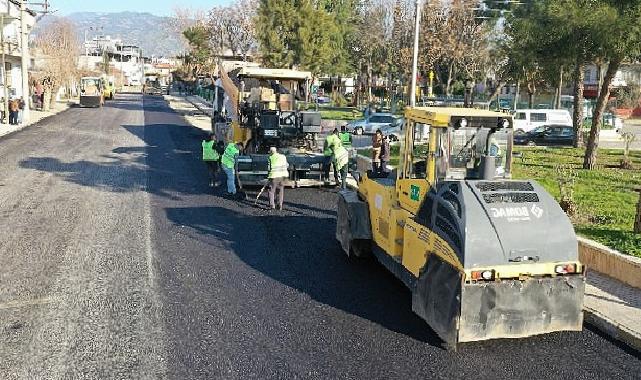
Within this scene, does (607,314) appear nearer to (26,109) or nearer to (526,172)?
(526,172)

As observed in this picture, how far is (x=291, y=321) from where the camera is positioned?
26.3 feet

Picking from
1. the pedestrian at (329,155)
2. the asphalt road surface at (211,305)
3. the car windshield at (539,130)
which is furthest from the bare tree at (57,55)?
the asphalt road surface at (211,305)

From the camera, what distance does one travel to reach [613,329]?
7.85m

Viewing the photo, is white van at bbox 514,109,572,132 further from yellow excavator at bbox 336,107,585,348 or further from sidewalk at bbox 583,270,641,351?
yellow excavator at bbox 336,107,585,348

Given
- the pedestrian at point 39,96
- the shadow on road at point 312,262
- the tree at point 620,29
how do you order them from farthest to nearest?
the pedestrian at point 39,96 < the tree at point 620,29 < the shadow on road at point 312,262

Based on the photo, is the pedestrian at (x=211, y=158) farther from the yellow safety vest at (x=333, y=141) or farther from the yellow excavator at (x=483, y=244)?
the yellow excavator at (x=483, y=244)

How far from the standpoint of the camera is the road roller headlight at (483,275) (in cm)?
695

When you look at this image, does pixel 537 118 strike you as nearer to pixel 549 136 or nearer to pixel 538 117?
pixel 538 117

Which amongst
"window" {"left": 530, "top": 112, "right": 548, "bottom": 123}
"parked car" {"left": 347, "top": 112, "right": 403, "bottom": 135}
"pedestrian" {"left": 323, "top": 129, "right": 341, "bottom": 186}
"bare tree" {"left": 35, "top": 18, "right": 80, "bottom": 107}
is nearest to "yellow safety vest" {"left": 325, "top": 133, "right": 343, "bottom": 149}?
"pedestrian" {"left": 323, "top": 129, "right": 341, "bottom": 186}

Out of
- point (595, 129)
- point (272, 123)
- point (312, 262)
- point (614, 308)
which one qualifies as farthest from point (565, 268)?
point (595, 129)

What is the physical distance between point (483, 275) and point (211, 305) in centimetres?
→ 362

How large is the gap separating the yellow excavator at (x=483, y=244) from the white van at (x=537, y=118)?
25716 millimetres

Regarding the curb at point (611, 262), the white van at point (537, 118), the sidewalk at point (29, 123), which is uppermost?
the white van at point (537, 118)

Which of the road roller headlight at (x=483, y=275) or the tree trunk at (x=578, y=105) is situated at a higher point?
the tree trunk at (x=578, y=105)
